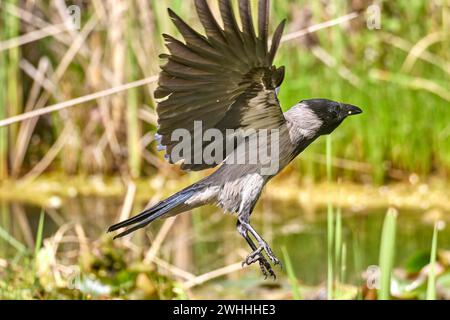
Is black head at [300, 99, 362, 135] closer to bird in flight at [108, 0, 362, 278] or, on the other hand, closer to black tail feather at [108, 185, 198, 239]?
bird in flight at [108, 0, 362, 278]

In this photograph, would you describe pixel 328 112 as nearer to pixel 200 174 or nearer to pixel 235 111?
pixel 235 111

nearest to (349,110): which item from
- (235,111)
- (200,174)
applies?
(235,111)

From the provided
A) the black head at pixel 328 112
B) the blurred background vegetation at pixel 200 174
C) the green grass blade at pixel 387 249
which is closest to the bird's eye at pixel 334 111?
the black head at pixel 328 112

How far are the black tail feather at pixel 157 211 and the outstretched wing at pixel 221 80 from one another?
0.23 ft

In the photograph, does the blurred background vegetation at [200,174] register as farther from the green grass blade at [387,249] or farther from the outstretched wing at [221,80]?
the outstretched wing at [221,80]

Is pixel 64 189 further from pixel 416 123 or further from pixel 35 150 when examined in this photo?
pixel 416 123

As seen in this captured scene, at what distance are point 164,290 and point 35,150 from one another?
2.83 meters

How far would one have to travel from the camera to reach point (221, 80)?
1.27 meters

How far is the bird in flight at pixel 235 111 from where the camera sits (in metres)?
1.22

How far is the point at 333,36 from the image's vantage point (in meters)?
4.73

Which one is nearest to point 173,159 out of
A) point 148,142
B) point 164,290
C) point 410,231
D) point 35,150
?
point 164,290

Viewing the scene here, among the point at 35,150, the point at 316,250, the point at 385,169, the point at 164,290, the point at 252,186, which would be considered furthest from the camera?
the point at 35,150

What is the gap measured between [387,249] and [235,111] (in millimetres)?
380

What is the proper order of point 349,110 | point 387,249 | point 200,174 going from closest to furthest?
point 349,110 < point 387,249 < point 200,174
